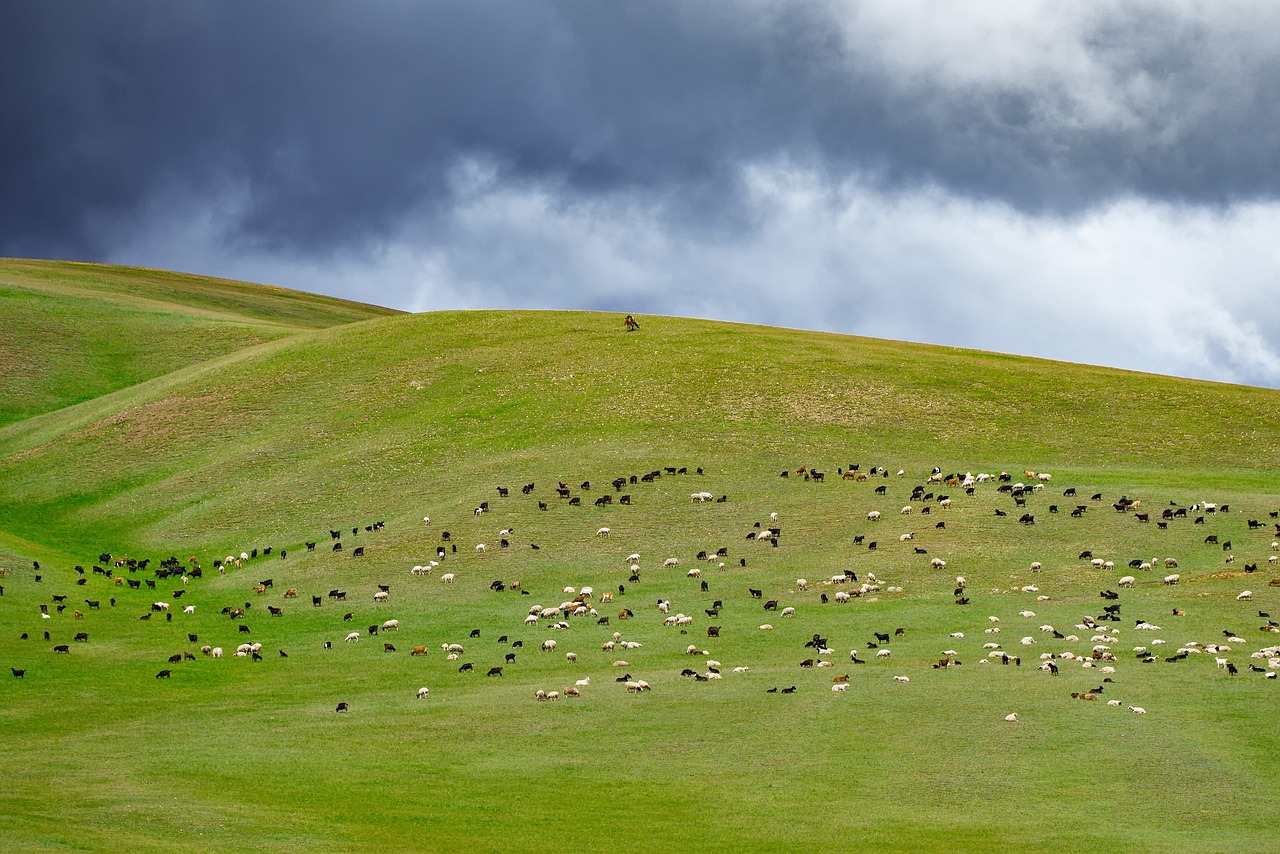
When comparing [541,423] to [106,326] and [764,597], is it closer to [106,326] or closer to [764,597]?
[764,597]

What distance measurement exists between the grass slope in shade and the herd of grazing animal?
50052 mm

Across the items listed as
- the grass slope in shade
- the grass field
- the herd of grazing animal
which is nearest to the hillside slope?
the grass field

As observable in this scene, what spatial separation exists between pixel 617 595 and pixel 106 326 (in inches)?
3607

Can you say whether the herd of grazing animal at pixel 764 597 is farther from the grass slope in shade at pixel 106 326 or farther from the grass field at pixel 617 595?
the grass slope in shade at pixel 106 326

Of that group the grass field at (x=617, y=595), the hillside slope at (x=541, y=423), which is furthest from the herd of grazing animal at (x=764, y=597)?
the hillside slope at (x=541, y=423)

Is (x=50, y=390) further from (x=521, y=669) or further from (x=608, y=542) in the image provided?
(x=521, y=669)

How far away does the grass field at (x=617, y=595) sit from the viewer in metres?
28.5

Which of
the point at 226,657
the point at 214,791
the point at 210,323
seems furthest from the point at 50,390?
the point at 214,791

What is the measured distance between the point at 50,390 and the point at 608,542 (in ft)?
217

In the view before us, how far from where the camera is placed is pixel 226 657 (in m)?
47.0

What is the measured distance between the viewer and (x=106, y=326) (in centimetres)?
12500

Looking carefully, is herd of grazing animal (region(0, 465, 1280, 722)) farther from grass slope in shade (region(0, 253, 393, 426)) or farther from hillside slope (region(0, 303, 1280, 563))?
grass slope in shade (region(0, 253, 393, 426))

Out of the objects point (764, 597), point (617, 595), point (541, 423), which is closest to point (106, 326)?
point (541, 423)

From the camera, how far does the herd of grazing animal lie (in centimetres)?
4016
